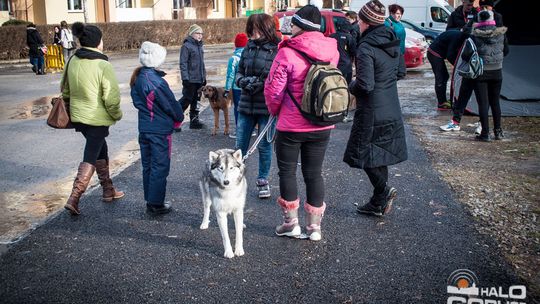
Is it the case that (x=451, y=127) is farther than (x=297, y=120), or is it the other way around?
(x=451, y=127)

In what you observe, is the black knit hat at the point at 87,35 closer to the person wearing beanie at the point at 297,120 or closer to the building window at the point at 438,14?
the person wearing beanie at the point at 297,120

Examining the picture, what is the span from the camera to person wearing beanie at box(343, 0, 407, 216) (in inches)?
196

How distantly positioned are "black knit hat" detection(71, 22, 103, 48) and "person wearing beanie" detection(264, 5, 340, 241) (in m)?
2.05

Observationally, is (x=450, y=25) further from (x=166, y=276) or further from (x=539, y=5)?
(x=166, y=276)

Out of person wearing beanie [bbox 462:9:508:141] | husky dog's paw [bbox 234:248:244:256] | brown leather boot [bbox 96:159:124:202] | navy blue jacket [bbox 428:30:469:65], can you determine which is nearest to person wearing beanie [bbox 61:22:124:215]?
brown leather boot [bbox 96:159:124:202]

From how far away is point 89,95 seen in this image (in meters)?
5.57

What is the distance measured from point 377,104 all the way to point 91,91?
2825mm

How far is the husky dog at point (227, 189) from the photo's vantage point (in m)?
4.45

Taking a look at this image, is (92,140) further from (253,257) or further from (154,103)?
(253,257)

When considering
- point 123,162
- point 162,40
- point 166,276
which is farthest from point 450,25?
point 162,40

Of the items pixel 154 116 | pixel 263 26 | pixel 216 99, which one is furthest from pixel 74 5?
pixel 154 116

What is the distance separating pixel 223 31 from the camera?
130 ft

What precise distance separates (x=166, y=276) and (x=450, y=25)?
414 inches

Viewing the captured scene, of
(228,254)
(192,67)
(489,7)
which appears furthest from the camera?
(192,67)
